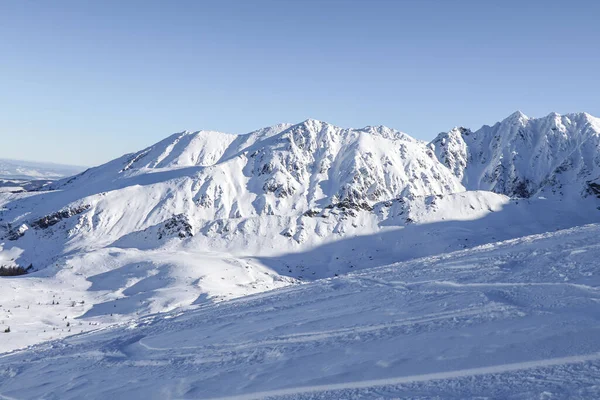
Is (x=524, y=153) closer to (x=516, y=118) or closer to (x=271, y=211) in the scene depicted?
(x=516, y=118)

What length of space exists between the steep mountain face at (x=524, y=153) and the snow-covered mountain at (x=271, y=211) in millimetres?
436

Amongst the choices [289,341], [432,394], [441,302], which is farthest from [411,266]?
[432,394]

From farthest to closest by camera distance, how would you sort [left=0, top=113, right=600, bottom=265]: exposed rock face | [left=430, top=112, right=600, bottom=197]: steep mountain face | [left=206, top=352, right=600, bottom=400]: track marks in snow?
[left=430, top=112, right=600, bottom=197]: steep mountain face
[left=0, top=113, right=600, bottom=265]: exposed rock face
[left=206, top=352, right=600, bottom=400]: track marks in snow

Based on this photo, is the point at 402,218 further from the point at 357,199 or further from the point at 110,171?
the point at 110,171

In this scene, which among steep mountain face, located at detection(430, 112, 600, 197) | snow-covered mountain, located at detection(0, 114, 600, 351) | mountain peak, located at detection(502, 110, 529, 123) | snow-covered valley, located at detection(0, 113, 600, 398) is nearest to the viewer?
snow-covered valley, located at detection(0, 113, 600, 398)

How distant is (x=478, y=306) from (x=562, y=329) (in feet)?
7.88

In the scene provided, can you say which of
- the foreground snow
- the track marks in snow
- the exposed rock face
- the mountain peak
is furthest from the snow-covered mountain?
the track marks in snow

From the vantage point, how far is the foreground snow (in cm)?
678

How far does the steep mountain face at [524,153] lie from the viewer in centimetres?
10856

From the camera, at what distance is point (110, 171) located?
121938mm

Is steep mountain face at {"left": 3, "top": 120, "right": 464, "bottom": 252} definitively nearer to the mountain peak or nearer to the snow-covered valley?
the snow-covered valley

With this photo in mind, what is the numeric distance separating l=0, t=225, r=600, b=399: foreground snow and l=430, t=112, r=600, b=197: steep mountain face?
3700 inches

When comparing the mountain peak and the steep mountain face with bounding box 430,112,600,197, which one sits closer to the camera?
the steep mountain face with bounding box 430,112,600,197

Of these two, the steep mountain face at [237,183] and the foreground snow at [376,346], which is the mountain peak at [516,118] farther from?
the foreground snow at [376,346]
